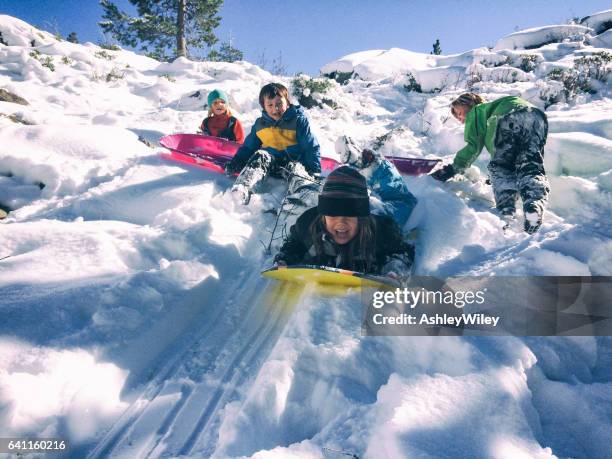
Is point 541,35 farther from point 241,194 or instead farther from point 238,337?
point 238,337

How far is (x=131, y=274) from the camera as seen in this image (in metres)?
1.95

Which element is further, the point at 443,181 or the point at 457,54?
the point at 457,54

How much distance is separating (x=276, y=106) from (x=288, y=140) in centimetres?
35

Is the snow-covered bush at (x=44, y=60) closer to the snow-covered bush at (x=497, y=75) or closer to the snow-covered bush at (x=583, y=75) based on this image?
the snow-covered bush at (x=497, y=75)

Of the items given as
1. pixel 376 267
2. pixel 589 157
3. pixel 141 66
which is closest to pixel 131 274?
pixel 376 267

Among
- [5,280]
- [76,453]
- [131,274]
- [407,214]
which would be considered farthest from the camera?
[407,214]

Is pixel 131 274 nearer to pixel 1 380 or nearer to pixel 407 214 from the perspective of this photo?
pixel 1 380

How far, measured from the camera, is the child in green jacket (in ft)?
8.25

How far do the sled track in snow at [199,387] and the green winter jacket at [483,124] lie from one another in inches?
90.8

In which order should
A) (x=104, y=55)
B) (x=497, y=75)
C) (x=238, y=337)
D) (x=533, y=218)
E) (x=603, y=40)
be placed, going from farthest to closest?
(x=603, y=40) → (x=104, y=55) → (x=497, y=75) → (x=533, y=218) → (x=238, y=337)

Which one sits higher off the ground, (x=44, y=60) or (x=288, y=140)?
(x=44, y=60)

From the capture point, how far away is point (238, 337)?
182 centimetres

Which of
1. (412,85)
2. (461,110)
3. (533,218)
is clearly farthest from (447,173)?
(412,85)

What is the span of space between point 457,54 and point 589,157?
35.2 feet
